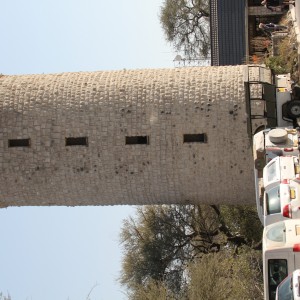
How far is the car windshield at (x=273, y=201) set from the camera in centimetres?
1435

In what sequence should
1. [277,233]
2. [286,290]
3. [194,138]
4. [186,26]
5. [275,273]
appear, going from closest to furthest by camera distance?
[286,290] < [275,273] < [277,233] < [194,138] < [186,26]

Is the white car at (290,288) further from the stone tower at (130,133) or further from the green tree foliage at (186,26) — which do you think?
the green tree foliage at (186,26)

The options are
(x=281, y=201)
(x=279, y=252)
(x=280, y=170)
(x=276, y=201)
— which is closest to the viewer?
(x=279, y=252)

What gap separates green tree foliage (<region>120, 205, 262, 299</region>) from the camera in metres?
24.6

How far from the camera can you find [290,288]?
1202 centimetres

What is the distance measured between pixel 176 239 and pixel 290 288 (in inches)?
529

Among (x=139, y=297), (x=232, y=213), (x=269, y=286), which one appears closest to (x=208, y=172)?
(x=269, y=286)

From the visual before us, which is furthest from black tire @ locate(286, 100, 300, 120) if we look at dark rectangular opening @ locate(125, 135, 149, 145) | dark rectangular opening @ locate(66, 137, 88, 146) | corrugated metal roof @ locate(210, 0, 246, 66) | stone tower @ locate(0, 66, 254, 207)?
corrugated metal roof @ locate(210, 0, 246, 66)

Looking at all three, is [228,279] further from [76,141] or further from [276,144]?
[76,141]

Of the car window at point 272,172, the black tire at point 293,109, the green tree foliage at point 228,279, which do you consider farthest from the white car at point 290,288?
the green tree foliage at point 228,279

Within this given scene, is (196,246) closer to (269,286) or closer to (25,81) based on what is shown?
(25,81)

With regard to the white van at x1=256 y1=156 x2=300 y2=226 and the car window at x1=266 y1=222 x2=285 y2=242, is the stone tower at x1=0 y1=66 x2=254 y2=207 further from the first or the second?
the car window at x1=266 y1=222 x2=285 y2=242

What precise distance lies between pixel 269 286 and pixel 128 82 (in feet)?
18.7

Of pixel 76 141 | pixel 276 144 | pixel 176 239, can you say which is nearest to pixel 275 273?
pixel 276 144
